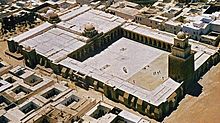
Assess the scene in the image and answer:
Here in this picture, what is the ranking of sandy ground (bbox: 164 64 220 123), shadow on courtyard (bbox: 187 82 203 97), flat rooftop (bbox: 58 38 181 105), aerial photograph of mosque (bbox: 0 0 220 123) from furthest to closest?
shadow on courtyard (bbox: 187 82 203 97) < flat rooftop (bbox: 58 38 181 105) < aerial photograph of mosque (bbox: 0 0 220 123) < sandy ground (bbox: 164 64 220 123)

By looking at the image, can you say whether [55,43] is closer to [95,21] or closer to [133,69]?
[95,21]

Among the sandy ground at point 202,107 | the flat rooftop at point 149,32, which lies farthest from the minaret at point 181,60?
the flat rooftop at point 149,32

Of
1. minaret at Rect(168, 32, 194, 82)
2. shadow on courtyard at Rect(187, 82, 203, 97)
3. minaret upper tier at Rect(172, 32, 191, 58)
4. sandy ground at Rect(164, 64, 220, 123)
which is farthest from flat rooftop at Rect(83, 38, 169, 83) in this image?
sandy ground at Rect(164, 64, 220, 123)

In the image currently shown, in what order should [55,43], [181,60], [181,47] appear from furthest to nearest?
[55,43] < [181,47] < [181,60]

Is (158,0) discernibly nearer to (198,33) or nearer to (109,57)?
(198,33)

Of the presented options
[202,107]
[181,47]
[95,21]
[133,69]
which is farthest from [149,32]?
[202,107]

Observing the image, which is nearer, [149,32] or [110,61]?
[110,61]

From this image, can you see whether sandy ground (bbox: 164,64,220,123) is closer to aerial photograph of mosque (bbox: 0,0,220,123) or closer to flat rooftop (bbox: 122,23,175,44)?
aerial photograph of mosque (bbox: 0,0,220,123)
